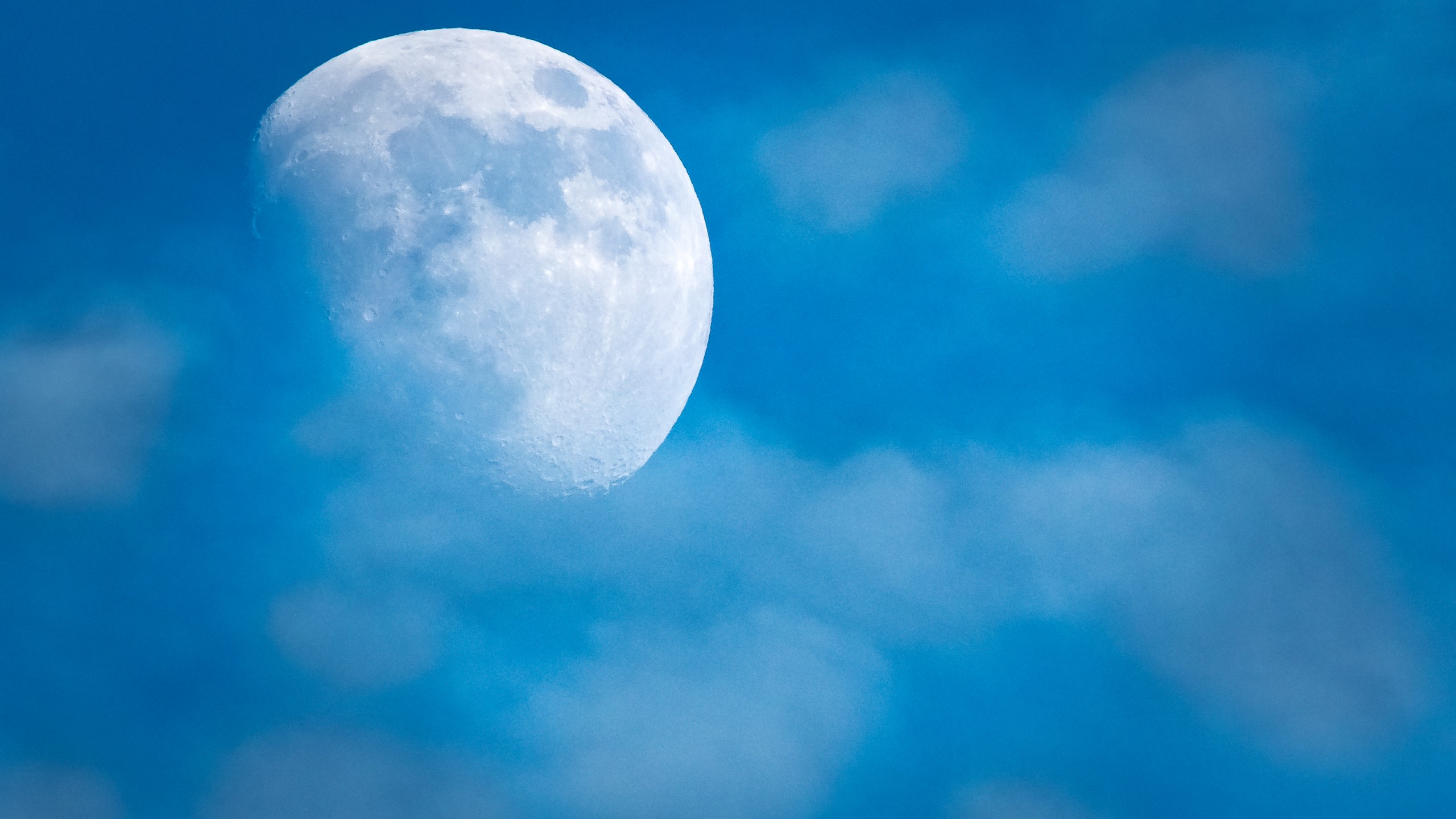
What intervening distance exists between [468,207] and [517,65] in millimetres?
2104

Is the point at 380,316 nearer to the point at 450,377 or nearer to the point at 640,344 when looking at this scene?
the point at 450,377

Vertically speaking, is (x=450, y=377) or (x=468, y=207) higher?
(x=468, y=207)

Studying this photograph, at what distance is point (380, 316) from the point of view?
11.1 metres

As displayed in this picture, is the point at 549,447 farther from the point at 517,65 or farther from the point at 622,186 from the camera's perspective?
the point at 517,65

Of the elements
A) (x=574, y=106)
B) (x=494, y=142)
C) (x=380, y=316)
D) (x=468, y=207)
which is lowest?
(x=380, y=316)

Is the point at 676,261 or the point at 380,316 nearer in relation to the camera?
the point at 380,316

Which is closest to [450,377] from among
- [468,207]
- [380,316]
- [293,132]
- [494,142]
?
[380,316]

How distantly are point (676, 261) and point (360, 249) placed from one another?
11.3ft

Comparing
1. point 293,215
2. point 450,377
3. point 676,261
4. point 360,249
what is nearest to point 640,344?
point 676,261

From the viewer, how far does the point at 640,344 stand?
12164 mm

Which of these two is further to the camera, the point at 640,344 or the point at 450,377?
the point at 640,344

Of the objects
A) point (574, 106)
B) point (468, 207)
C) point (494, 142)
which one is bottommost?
point (468, 207)

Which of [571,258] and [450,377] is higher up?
[571,258]

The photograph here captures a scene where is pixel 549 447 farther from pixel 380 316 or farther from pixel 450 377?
pixel 380 316
